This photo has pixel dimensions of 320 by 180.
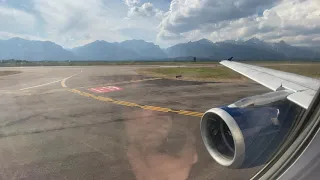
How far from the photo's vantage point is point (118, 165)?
19.4ft

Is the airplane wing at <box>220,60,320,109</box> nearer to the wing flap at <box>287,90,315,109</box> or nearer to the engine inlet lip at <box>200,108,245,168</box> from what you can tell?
the wing flap at <box>287,90,315,109</box>

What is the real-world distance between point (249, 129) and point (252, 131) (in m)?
0.04

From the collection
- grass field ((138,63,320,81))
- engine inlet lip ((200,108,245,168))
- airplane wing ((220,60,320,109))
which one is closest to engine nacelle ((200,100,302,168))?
engine inlet lip ((200,108,245,168))

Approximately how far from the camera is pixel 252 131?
2.87 meters

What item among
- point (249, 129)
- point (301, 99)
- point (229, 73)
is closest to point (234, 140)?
point (249, 129)

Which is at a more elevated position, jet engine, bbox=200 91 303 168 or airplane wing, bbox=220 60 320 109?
airplane wing, bbox=220 60 320 109

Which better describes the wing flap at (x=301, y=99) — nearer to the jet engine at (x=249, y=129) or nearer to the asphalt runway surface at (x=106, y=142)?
the jet engine at (x=249, y=129)

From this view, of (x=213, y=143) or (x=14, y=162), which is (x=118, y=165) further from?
(x=213, y=143)

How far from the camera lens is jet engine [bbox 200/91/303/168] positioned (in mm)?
2785

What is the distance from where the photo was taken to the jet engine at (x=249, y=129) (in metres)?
2.79

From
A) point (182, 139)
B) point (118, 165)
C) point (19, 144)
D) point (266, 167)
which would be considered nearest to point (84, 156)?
point (118, 165)

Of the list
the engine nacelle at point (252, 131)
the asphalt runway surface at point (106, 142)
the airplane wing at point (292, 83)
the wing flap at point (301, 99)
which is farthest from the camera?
the asphalt runway surface at point (106, 142)

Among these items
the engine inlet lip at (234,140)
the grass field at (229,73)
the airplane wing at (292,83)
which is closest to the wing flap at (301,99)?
the airplane wing at (292,83)

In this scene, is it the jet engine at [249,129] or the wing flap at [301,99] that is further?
the wing flap at [301,99]
